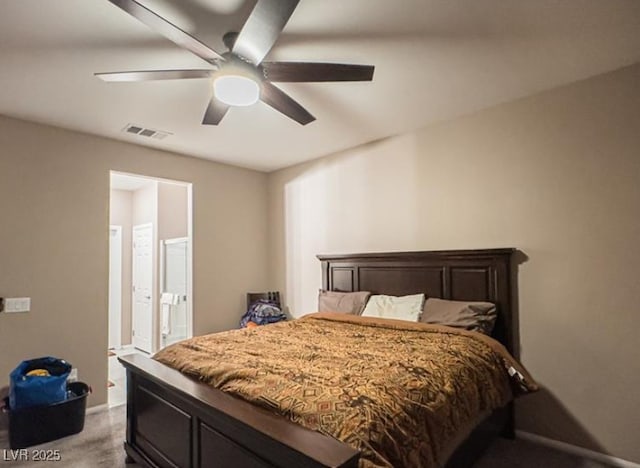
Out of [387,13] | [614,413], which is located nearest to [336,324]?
[614,413]

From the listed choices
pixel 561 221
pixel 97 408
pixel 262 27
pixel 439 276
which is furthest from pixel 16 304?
pixel 561 221

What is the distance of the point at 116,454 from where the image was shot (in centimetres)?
270

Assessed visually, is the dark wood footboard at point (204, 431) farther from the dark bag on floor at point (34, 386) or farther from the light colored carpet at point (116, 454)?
the dark bag on floor at point (34, 386)

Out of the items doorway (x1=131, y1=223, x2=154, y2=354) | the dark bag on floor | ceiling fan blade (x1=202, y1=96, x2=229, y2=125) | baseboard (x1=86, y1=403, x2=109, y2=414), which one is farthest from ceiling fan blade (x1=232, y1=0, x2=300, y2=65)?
doorway (x1=131, y1=223, x2=154, y2=354)

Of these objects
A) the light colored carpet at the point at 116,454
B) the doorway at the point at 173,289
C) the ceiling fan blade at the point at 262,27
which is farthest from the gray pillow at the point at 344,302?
the ceiling fan blade at the point at 262,27

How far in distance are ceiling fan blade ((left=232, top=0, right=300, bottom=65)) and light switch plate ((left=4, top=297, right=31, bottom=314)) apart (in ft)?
9.38

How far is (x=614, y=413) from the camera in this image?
8.31ft

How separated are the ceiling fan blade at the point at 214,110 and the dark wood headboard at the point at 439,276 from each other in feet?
6.66

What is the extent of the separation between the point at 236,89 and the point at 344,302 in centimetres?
235

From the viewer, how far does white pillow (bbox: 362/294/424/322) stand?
127 inches

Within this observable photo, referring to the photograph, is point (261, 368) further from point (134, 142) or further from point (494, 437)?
point (134, 142)

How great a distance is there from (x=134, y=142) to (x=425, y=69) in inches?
118

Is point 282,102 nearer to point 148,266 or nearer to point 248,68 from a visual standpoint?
point 248,68

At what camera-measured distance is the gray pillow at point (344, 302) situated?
3.69 m
